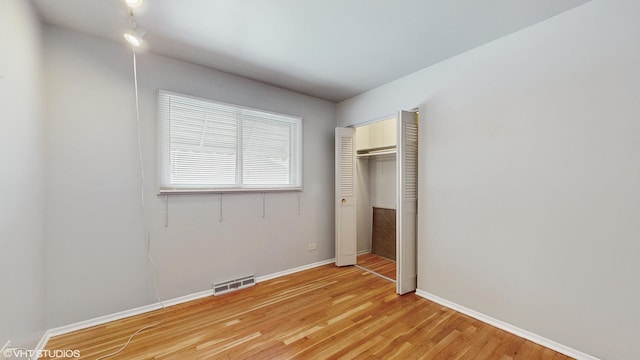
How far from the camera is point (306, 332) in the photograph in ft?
6.82

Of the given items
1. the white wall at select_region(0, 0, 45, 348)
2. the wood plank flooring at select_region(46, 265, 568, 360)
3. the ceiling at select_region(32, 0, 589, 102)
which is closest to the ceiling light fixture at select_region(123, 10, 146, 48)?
the ceiling at select_region(32, 0, 589, 102)

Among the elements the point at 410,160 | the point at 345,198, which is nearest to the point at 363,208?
the point at 345,198

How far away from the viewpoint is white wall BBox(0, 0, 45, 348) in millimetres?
1376

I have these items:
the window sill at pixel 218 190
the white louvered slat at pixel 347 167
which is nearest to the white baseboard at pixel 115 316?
the window sill at pixel 218 190

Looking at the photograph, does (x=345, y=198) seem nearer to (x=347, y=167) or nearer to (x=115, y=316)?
(x=347, y=167)

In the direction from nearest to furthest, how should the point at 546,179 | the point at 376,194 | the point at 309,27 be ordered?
the point at 546,179 < the point at 309,27 < the point at 376,194

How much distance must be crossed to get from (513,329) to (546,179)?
132 cm

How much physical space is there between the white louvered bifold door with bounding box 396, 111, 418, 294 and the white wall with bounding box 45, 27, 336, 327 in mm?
1810

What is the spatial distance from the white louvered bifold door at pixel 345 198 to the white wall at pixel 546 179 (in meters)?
1.25

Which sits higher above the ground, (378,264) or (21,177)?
(21,177)

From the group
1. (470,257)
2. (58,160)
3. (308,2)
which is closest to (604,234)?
(470,257)

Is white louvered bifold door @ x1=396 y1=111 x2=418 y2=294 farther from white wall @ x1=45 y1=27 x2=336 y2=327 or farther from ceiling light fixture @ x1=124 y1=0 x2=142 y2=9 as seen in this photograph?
ceiling light fixture @ x1=124 y1=0 x2=142 y2=9

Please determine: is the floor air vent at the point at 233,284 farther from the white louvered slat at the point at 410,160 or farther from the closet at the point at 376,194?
the white louvered slat at the point at 410,160

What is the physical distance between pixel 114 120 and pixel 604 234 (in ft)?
13.5
